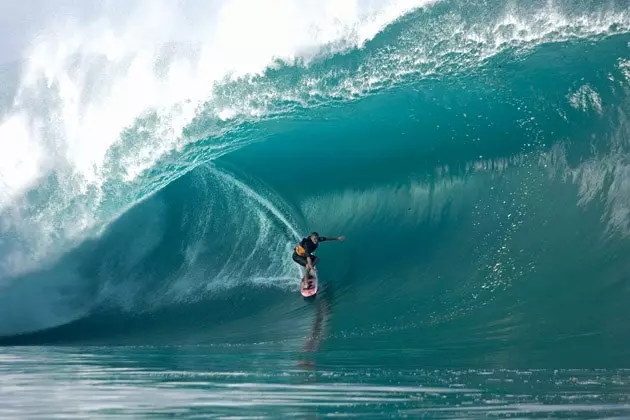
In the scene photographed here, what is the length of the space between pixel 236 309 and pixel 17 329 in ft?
14.5

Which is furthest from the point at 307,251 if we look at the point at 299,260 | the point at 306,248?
the point at 299,260

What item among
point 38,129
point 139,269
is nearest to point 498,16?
point 139,269

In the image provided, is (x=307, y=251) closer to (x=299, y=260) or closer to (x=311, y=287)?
(x=299, y=260)

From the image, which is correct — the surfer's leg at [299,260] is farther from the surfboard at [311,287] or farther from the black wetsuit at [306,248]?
the surfboard at [311,287]

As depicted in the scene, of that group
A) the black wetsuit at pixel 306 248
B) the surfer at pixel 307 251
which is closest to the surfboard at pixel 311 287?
the surfer at pixel 307 251

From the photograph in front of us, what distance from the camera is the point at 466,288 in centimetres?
1217

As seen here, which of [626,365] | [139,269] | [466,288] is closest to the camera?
[626,365]

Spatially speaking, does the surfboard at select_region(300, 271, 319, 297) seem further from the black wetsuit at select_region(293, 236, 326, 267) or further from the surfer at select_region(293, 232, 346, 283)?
the black wetsuit at select_region(293, 236, 326, 267)

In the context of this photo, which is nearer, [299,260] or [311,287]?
[299,260]

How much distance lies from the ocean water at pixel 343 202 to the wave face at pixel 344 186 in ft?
0.13

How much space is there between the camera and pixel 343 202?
15.5 m

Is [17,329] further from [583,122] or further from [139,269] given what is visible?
[583,122]

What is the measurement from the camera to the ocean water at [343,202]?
1081cm

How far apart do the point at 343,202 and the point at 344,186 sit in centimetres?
31
